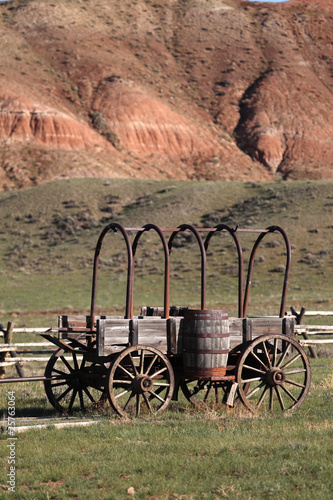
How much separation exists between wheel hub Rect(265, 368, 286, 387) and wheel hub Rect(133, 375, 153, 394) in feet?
6.01

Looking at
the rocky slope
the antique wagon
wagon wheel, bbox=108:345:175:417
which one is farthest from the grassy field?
the rocky slope

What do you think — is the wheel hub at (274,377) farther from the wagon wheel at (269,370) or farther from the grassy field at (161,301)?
the grassy field at (161,301)

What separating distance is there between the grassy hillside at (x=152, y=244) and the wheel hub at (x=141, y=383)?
1947 cm

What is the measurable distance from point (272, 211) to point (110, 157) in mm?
26089

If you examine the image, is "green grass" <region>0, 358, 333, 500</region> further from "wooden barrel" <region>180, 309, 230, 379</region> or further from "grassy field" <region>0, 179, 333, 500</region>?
"wooden barrel" <region>180, 309, 230, 379</region>

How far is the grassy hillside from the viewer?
36.1m

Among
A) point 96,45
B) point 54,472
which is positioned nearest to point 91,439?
point 54,472

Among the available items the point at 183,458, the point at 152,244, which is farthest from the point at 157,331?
the point at 152,244

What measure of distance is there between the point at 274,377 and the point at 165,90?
80524mm

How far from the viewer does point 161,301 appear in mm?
34969

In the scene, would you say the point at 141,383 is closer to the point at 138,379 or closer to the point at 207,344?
the point at 138,379

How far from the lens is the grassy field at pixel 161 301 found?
265 inches

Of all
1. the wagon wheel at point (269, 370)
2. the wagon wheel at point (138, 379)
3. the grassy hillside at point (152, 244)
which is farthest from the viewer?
the grassy hillside at point (152, 244)

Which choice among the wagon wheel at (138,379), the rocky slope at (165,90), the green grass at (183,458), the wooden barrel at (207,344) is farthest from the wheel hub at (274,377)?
the rocky slope at (165,90)
